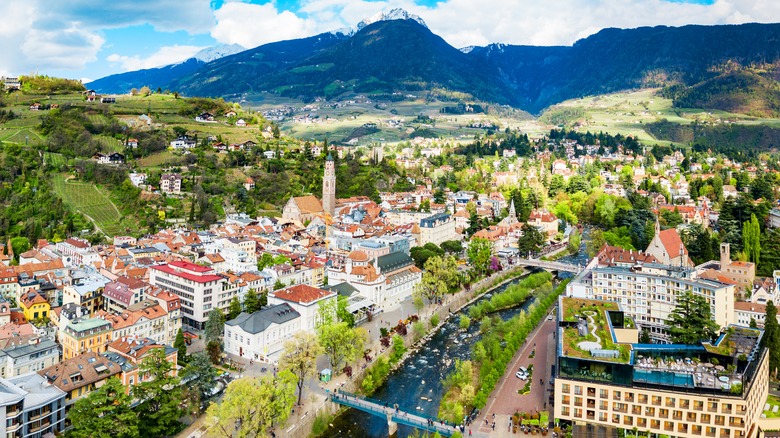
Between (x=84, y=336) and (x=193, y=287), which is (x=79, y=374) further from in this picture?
(x=193, y=287)

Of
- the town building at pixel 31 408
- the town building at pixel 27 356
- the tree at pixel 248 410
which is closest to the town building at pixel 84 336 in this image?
the town building at pixel 27 356

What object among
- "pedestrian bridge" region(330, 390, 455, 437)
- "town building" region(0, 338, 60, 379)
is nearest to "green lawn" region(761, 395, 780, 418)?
"pedestrian bridge" region(330, 390, 455, 437)

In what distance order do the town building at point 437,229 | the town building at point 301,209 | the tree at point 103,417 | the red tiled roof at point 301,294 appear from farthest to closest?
the town building at point 301,209
the town building at point 437,229
the red tiled roof at point 301,294
the tree at point 103,417

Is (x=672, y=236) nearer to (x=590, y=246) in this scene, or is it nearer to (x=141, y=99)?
(x=590, y=246)

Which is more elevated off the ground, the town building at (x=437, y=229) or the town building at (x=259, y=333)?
the town building at (x=437, y=229)

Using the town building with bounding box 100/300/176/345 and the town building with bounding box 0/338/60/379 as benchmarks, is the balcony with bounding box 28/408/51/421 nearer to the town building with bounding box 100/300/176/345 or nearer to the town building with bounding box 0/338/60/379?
the town building with bounding box 0/338/60/379

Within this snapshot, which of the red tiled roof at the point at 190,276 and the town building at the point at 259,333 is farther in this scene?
the red tiled roof at the point at 190,276

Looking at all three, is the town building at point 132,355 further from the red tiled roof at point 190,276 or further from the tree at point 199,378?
the red tiled roof at point 190,276
